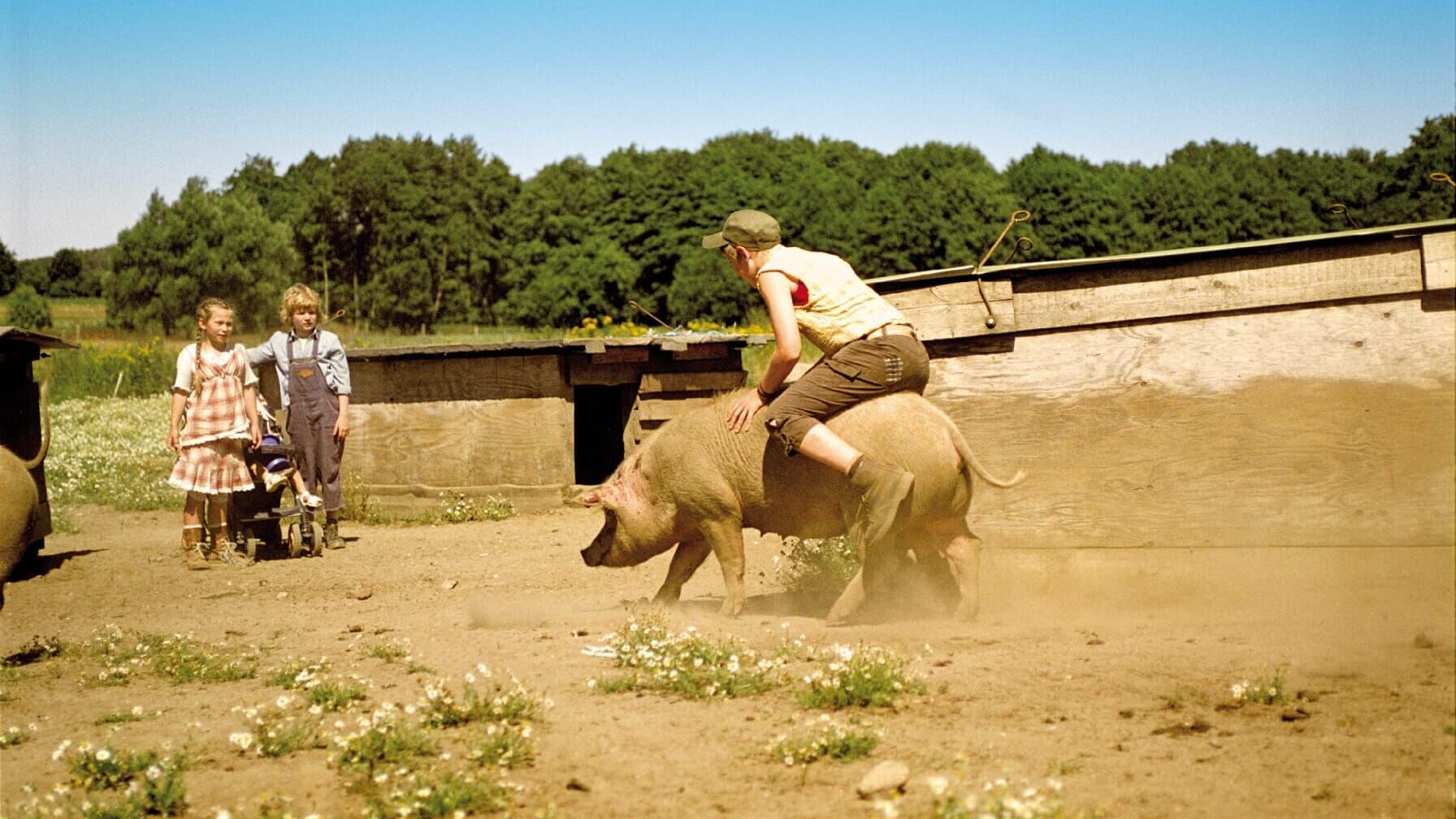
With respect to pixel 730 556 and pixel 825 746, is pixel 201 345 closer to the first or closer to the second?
pixel 730 556

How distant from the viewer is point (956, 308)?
772 cm

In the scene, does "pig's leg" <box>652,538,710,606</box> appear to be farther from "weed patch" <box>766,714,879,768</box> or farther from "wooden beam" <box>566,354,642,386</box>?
"wooden beam" <box>566,354,642,386</box>

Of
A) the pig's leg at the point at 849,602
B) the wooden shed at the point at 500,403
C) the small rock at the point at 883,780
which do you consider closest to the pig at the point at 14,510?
the pig's leg at the point at 849,602

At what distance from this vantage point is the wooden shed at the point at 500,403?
13812mm

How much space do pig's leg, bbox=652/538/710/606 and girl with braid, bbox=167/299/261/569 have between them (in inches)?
189

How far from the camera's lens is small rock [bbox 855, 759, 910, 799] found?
13.8ft

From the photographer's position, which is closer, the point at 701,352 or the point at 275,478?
the point at 275,478

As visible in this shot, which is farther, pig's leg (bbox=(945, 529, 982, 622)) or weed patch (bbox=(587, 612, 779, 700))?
pig's leg (bbox=(945, 529, 982, 622))

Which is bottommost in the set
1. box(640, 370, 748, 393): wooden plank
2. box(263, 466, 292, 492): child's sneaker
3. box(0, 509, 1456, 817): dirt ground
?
box(0, 509, 1456, 817): dirt ground

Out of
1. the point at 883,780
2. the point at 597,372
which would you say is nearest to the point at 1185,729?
the point at 883,780

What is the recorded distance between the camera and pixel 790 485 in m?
7.25

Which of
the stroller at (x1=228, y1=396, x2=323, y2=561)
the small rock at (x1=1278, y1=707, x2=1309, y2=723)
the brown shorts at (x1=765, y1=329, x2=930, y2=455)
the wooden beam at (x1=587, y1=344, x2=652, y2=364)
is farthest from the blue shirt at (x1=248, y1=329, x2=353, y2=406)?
the small rock at (x1=1278, y1=707, x2=1309, y2=723)

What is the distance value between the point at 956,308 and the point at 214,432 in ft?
21.3

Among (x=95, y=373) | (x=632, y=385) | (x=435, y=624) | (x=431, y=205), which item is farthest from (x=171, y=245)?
(x=435, y=624)
